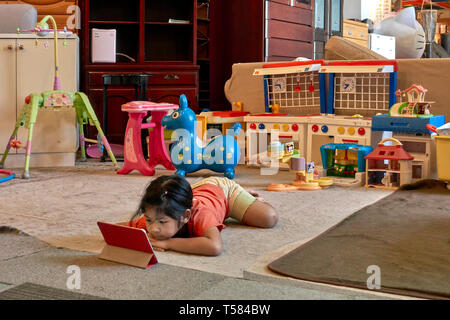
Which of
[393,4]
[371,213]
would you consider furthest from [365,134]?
[393,4]

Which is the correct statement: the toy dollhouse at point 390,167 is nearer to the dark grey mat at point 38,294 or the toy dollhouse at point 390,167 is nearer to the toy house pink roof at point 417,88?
the toy house pink roof at point 417,88

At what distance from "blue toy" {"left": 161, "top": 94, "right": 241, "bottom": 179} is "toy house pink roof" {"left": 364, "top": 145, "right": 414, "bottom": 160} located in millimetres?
730

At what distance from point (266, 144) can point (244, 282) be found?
94.9 inches

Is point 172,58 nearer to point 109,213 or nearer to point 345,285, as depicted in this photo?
point 109,213

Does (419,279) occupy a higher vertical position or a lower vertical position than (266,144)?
lower

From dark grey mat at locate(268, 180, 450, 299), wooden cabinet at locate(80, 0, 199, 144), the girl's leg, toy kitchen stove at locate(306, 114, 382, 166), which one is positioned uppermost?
wooden cabinet at locate(80, 0, 199, 144)

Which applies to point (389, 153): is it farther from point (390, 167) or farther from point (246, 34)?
point (246, 34)

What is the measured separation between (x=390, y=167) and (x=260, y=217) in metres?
1.24

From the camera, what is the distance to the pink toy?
11.6 ft

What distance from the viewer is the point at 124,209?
2.55 meters

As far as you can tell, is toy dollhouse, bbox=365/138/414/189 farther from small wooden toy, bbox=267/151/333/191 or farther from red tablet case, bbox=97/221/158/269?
red tablet case, bbox=97/221/158/269

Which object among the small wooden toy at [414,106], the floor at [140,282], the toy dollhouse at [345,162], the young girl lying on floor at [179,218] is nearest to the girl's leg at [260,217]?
the young girl lying on floor at [179,218]

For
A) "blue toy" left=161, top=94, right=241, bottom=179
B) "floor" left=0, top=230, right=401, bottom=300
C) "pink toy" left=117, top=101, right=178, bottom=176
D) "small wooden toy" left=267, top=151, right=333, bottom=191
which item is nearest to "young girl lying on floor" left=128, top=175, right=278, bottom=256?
"floor" left=0, top=230, right=401, bottom=300

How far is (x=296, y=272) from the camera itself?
5.29 ft
